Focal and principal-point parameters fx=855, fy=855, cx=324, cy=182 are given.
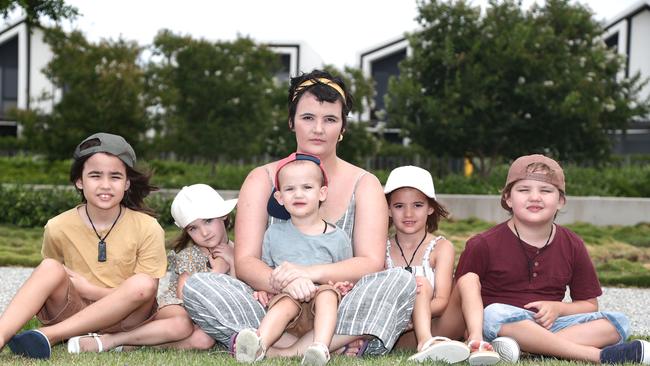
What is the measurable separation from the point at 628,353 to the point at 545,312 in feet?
1.51

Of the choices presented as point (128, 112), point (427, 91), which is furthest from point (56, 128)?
point (427, 91)

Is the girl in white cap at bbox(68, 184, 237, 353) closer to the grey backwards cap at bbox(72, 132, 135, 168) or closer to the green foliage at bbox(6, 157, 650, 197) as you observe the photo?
the grey backwards cap at bbox(72, 132, 135, 168)

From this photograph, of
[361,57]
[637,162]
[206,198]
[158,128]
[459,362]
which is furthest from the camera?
[361,57]

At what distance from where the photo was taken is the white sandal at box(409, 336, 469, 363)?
3787 millimetres

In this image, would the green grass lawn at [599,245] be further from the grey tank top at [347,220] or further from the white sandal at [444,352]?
the white sandal at [444,352]

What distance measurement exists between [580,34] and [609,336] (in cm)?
1484

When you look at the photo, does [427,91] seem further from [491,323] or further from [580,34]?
[491,323]

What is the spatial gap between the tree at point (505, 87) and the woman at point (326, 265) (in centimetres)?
1171

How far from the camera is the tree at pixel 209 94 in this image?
18141 millimetres

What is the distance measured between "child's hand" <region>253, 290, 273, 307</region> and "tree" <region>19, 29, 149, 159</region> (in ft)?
44.4

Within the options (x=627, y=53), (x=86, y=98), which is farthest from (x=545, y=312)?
(x=627, y=53)

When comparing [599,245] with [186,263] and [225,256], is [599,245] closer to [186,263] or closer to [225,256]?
[225,256]

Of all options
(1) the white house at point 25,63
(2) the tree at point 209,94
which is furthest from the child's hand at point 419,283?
(1) the white house at point 25,63

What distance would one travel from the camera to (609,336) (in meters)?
4.25
